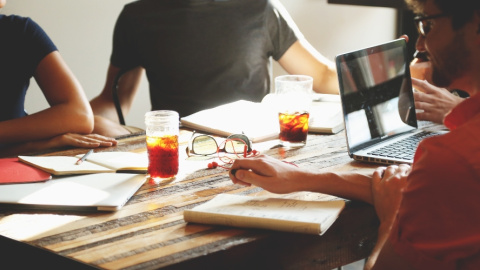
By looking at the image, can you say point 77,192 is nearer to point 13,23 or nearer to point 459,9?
point 459,9

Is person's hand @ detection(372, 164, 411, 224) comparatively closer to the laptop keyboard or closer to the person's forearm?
the laptop keyboard

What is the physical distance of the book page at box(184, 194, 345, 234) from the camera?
39.5 inches

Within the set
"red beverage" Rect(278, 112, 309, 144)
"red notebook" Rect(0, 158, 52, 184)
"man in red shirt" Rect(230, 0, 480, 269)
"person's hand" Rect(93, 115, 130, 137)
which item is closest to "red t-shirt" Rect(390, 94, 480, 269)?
"man in red shirt" Rect(230, 0, 480, 269)

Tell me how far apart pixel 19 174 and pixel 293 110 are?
74 centimetres

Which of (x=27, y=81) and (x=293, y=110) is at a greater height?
(x=27, y=81)

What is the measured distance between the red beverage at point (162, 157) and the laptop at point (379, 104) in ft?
1.47

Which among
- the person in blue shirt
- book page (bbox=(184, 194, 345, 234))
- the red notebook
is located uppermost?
the person in blue shirt

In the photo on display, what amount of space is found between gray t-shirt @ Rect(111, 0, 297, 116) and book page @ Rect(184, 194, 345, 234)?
1378 millimetres

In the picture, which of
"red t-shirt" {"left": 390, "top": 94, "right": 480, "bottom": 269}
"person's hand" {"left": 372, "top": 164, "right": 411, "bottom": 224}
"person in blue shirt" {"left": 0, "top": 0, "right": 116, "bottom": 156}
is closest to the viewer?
"red t-shirt" {"left": 390, "top": 94, "right": 480, "bottom": 269}

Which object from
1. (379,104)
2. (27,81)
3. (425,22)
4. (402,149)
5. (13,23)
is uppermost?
(13,23)

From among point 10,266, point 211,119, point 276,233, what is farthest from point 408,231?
point 211,119

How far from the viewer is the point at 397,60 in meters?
1.68

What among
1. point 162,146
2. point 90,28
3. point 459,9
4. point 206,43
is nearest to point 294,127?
point 162,146

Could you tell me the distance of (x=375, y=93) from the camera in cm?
159
